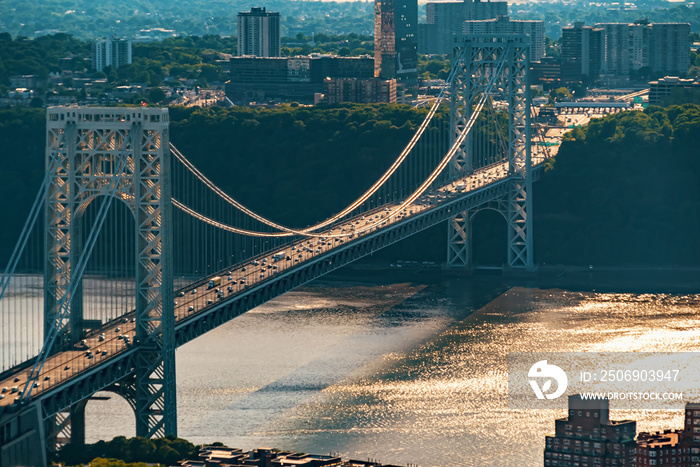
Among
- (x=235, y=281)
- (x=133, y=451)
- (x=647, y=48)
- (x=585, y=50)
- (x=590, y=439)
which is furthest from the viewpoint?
(x=647, y=48)

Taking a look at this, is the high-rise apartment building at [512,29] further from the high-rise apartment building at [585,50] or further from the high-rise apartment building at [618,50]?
the high-rise apartment building at [618,50]

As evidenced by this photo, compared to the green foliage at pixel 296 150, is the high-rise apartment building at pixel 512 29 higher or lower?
higher

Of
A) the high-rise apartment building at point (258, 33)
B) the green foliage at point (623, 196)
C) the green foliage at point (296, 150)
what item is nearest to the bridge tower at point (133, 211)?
the green foliage at point (623, 196)

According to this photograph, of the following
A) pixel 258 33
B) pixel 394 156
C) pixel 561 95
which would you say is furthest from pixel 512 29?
pixel 394 156

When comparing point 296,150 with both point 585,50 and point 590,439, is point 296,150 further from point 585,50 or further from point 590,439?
point 585,50

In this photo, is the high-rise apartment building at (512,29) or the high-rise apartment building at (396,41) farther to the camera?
the high-rise apartment building at (512,29)
